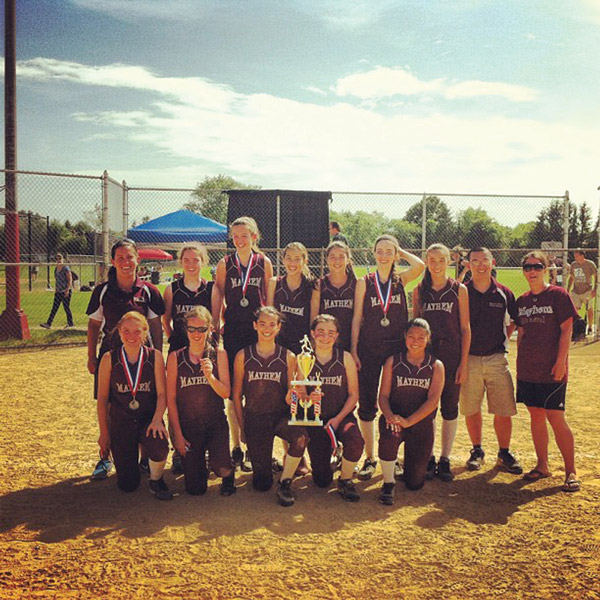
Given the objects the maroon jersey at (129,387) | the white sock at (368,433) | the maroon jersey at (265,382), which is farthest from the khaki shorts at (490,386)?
the maroon jersey at (129,387)

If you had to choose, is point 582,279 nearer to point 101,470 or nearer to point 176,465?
point 176,465

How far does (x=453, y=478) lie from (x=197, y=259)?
2.98 metres

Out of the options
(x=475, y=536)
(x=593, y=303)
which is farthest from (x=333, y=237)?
(x=475, y=536)

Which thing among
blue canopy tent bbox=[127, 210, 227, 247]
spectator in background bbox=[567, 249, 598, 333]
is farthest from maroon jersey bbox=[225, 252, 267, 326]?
blue canopy tent bbox=[127, 210, 227, 247]

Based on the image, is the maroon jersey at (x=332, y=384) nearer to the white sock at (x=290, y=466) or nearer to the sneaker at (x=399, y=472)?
the white sock at (x=290, y=466)

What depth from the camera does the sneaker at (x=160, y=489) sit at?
172 inches

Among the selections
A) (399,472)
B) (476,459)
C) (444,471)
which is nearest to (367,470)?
(399,472)

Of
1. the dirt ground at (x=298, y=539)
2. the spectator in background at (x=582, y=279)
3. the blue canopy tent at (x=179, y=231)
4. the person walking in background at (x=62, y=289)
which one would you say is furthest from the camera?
the blue canopy tent at (x=179, y=231)

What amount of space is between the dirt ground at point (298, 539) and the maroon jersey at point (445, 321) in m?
1.12

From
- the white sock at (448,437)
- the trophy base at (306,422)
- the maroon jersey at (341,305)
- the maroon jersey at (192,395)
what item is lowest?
the white sock at (448,437)

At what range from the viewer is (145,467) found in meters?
5.07

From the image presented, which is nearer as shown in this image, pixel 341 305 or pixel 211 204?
pixel 341 305

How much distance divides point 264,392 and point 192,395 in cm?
60

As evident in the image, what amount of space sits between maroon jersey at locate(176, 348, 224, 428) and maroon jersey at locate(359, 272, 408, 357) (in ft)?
4.50
